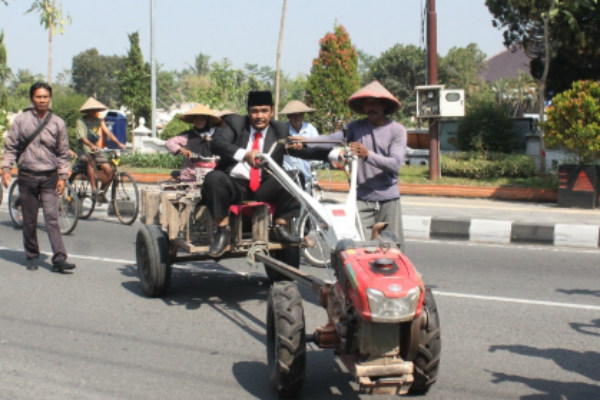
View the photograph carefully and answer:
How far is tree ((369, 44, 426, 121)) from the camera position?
5891cm

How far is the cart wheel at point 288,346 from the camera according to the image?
15.1 feet

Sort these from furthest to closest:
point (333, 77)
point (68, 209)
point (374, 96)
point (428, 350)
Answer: point (333, 77) < point (68, 209) < point (374, 96) < point (428, 350)

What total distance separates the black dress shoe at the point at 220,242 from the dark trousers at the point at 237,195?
14 cm

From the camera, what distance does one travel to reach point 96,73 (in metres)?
106

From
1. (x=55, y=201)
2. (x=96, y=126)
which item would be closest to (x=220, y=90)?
(x=96, y=126)

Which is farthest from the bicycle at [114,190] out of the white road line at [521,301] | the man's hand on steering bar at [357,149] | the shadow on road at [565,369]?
the shadow on road at [565,369]

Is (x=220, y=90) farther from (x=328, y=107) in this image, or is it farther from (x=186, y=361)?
(x=186, y=361)

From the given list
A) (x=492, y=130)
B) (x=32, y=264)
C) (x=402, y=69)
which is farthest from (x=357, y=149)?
(x=402, y=69)

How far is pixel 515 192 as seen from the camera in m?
15.7

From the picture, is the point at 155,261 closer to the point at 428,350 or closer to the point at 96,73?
the point at 428,350

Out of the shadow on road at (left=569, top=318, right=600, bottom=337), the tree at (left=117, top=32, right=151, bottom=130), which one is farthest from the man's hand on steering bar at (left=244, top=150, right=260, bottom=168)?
the tree at (left=117, top=32, right=151, bottom=130)

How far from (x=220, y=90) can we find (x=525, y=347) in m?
24.3

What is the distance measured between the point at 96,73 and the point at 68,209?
9892 cm

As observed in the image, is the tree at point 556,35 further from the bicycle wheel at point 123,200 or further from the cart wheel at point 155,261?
the cart wheel at point 155,261
